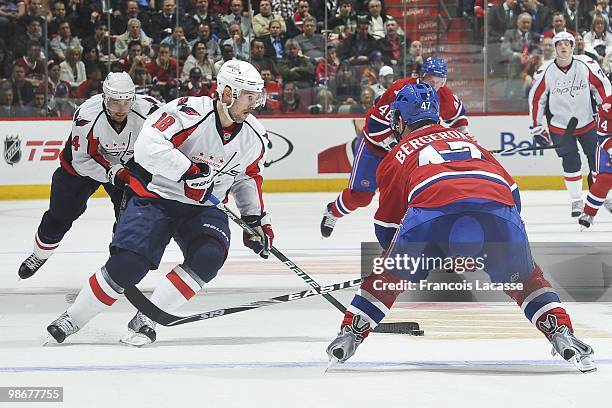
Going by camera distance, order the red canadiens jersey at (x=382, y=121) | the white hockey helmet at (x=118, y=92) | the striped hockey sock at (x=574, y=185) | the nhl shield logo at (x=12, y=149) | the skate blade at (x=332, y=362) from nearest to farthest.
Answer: the skate blade at (x=332, y=362)
the white hockey helmet at (x=118, y=92)
the red canadiens jersey at (x=382, y=121)
the striped hockey sock at (x=574, y=185)
the nhl shield logo at (x=12, y=149)

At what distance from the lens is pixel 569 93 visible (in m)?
9.07

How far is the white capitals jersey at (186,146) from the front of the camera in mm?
4266

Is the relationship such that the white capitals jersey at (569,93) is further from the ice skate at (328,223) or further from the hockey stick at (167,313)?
the hockey stick at (167,313)

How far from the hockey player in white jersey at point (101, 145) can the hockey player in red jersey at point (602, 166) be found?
3135 mm

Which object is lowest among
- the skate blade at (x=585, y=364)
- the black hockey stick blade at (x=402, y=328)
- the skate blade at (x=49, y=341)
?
the black hockey stick blade at (x=402, y=328)

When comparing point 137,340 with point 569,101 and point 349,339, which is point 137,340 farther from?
point 569,101

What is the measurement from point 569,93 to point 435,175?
228 inches

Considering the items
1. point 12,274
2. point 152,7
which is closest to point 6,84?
point 152,7

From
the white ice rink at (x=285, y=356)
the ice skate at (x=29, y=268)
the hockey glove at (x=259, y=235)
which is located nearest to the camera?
the white ice rink at (x=285, y=356)

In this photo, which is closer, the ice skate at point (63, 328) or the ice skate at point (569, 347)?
the ice skate at point (569, 347)

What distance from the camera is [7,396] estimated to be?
3434 mm

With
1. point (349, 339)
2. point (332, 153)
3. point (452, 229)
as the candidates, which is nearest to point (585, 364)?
point (452, 229)

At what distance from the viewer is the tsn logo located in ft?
33.2

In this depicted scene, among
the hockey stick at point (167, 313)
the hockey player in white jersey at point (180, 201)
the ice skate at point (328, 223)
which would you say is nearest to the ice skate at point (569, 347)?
the hockey stick at point (167, 313)
